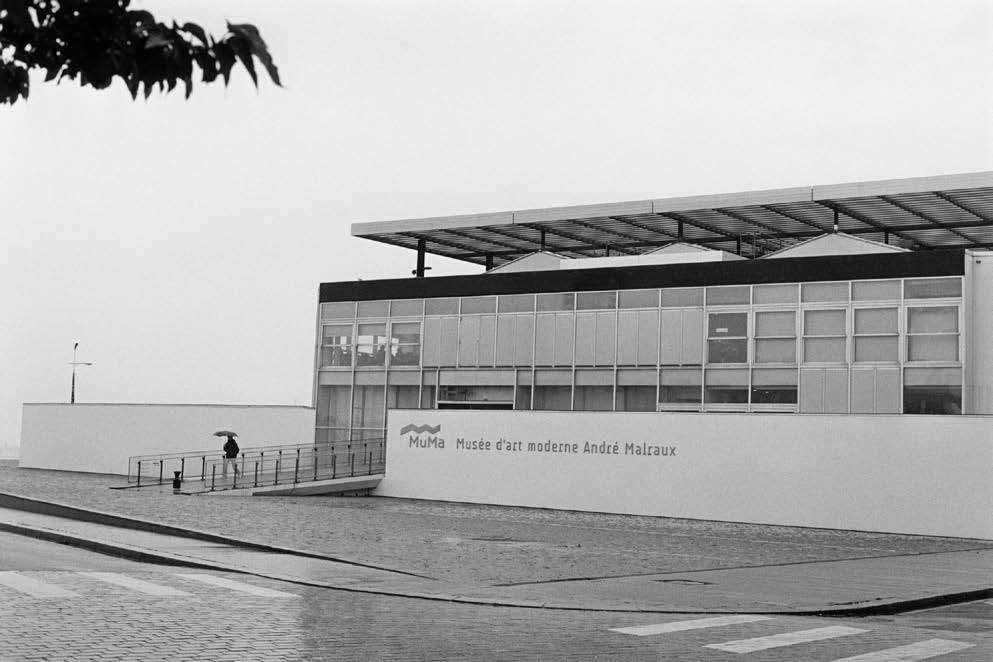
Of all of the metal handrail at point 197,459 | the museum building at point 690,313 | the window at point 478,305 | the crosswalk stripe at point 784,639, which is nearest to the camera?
the crosswalk stripe at point 784,639

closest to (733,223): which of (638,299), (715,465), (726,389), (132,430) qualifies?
(638,299)

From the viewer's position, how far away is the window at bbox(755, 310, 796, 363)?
41.5 metres

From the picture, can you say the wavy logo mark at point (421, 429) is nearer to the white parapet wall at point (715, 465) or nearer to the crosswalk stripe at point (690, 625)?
the white parapet wall at point (715, 465)

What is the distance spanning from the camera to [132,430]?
176 feet

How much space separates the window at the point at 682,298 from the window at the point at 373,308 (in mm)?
12269

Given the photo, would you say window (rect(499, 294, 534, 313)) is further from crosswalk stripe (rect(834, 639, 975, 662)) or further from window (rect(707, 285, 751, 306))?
crosswalk stripe (rect(834, 639, 975, 662))

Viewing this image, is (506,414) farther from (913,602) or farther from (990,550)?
(913,602)

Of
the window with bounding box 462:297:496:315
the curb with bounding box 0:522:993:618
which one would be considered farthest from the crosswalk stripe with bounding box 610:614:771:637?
the window with bounding box 462:297:496:315

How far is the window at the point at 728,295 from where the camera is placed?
1672 inches

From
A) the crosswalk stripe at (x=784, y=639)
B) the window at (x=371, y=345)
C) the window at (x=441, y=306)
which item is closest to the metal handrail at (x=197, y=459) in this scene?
the window at (x=371, y=345)

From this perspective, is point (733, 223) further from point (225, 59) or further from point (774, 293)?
point (225, 59)

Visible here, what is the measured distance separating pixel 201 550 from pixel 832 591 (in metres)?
9.88

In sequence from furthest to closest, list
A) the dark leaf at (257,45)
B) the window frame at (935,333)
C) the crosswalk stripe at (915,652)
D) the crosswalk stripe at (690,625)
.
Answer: the window frame at (935,333)
the crosswalk stripe at (690,625)
the crosswalk stripe at (915,652)
the dark leaf at (257,45)

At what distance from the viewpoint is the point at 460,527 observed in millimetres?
28297
